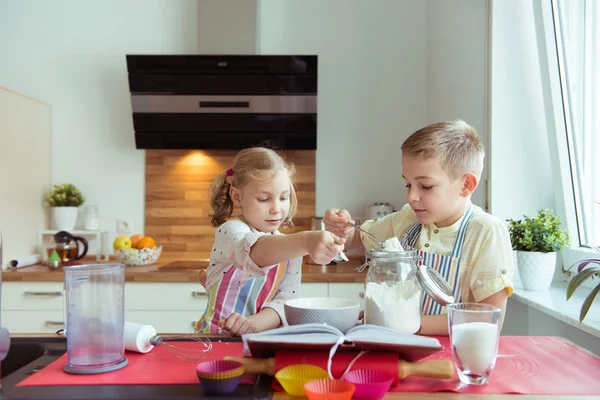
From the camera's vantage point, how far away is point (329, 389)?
0.89 meters

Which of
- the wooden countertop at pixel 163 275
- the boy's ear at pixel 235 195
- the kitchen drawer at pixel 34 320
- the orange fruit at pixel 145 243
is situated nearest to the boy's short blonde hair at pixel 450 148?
the boy's ear at pixel 235 195

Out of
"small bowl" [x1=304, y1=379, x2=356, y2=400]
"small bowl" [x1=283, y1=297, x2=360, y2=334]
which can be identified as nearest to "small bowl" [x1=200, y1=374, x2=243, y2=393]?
"small bowl" [x1=304, y1=379, x2=356, y2=400]

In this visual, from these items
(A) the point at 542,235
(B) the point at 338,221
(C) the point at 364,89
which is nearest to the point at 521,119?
(A) the point at 542,235

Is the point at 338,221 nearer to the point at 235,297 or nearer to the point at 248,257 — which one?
the point at 248,257

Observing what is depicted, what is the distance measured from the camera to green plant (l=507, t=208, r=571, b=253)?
218 cm

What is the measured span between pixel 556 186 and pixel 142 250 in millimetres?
2014

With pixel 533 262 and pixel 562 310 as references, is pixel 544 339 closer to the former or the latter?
pixel 562 310

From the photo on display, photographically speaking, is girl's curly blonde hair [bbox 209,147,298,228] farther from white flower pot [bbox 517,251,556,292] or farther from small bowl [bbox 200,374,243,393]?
white flower pot [bbox 517,251,556,292]

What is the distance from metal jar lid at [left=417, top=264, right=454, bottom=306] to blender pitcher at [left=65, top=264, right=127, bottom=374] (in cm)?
56

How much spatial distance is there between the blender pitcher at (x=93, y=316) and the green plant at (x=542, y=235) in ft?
5.24

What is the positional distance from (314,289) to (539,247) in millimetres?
1072

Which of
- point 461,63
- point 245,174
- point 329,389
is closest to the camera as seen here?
point 329,389

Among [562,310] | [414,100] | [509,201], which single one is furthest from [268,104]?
[562,310]

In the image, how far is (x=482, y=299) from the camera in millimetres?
1458
